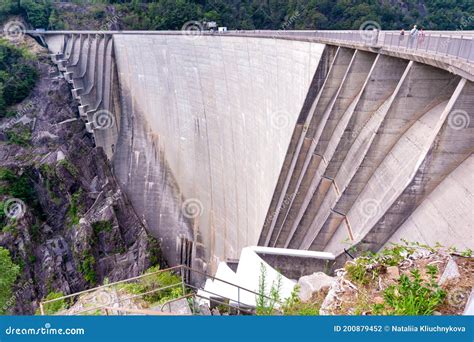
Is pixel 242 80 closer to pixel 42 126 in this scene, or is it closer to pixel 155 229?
pixel 155 229

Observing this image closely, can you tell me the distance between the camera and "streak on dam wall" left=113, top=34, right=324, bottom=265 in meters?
14.4

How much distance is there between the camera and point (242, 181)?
18.2m

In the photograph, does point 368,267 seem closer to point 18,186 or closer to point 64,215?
point 64,215

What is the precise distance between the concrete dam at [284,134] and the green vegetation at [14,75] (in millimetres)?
2560

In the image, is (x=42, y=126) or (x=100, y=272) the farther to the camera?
(x=42, y=126)

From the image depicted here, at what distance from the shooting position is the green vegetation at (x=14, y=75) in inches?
1105

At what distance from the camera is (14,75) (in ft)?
95.1

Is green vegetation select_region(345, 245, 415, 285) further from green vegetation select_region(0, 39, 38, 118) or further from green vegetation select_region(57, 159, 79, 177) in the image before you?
green vegetation select_region(0, 39, 38, 118)

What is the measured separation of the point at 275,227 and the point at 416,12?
33.2 metres

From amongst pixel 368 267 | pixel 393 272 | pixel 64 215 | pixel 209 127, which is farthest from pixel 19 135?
pixel 393 272

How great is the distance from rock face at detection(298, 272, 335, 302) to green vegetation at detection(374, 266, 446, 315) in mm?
1495

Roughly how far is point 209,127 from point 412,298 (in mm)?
17452

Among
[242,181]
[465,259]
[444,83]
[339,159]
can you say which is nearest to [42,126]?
[242,181]

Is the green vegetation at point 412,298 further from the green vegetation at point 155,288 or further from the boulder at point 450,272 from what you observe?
the green vegetation at point 155,288
